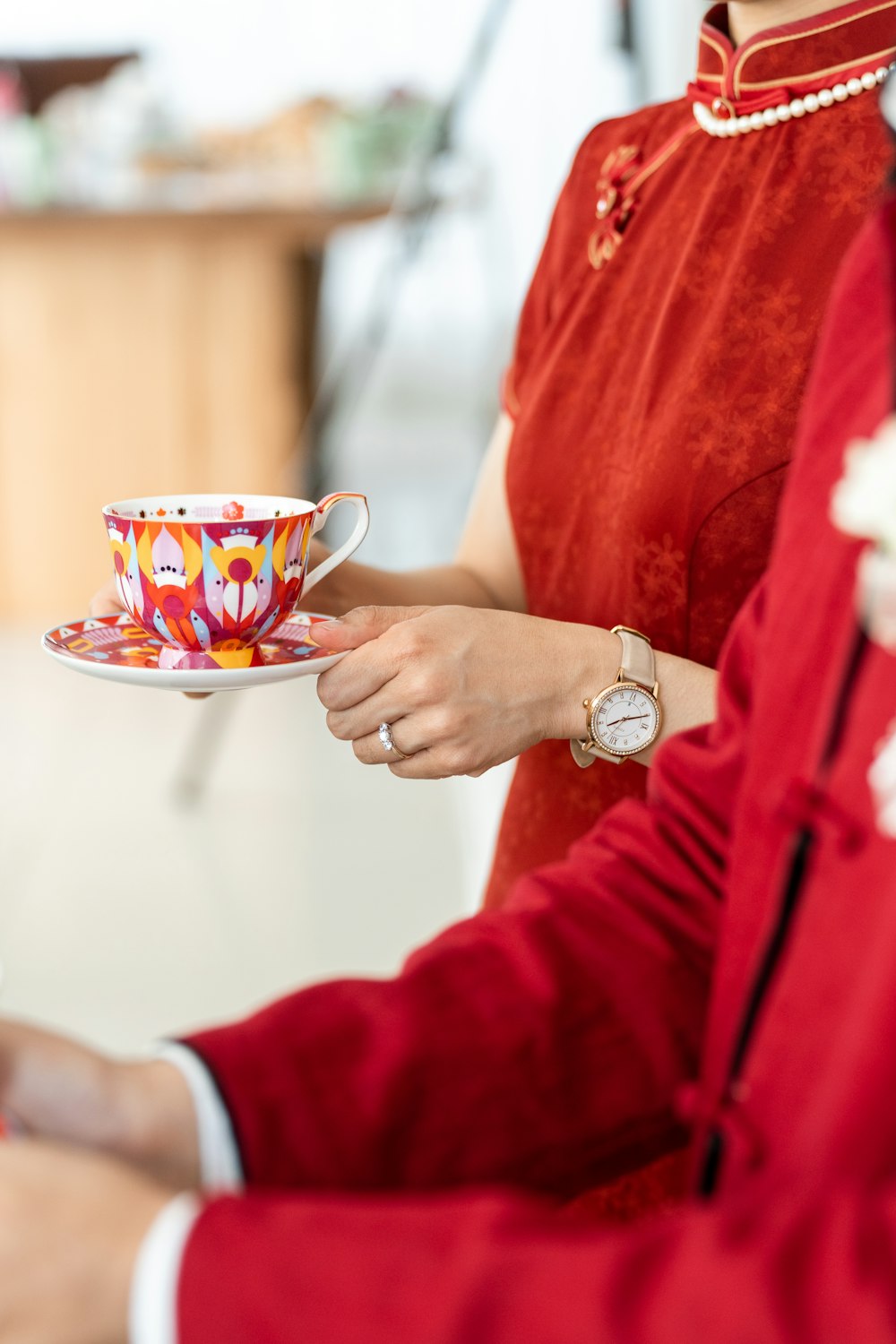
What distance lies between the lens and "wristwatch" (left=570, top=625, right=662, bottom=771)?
0.87 m

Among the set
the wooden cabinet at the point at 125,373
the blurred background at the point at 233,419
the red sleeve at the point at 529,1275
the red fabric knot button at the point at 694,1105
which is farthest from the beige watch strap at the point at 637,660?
the wooden cabinet at the point at 125,373

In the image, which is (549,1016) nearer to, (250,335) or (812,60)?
(812,60)

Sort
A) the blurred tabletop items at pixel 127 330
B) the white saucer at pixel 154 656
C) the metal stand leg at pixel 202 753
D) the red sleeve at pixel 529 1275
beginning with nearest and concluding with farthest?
the red sleeve at pixel 529 1275, the white saucer at pixel 154 656, the metal stand leg at pixel 202 753, the blurred tabletop items at pixel 127 330

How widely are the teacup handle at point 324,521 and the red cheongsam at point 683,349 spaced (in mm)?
159

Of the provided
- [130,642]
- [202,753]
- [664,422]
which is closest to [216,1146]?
[130,642]

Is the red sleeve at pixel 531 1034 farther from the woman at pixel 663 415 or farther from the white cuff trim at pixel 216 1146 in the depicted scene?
the woman at pixel 663 415

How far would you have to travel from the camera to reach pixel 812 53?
87 cm

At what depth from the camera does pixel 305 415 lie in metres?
4.23

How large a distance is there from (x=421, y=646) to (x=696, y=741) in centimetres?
18

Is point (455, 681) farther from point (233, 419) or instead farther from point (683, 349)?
point (233, 419)

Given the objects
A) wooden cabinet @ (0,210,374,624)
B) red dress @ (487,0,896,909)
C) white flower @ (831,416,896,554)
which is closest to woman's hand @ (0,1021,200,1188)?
white flower @ (831,416,896,554)

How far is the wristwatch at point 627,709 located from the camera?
87 centimetres

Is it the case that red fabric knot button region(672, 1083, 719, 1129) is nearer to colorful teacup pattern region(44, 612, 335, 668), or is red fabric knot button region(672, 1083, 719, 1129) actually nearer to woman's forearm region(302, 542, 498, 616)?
colorful teacup pattern region(44, 612, 335, 668)

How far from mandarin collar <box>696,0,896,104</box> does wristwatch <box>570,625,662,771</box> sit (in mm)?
355
